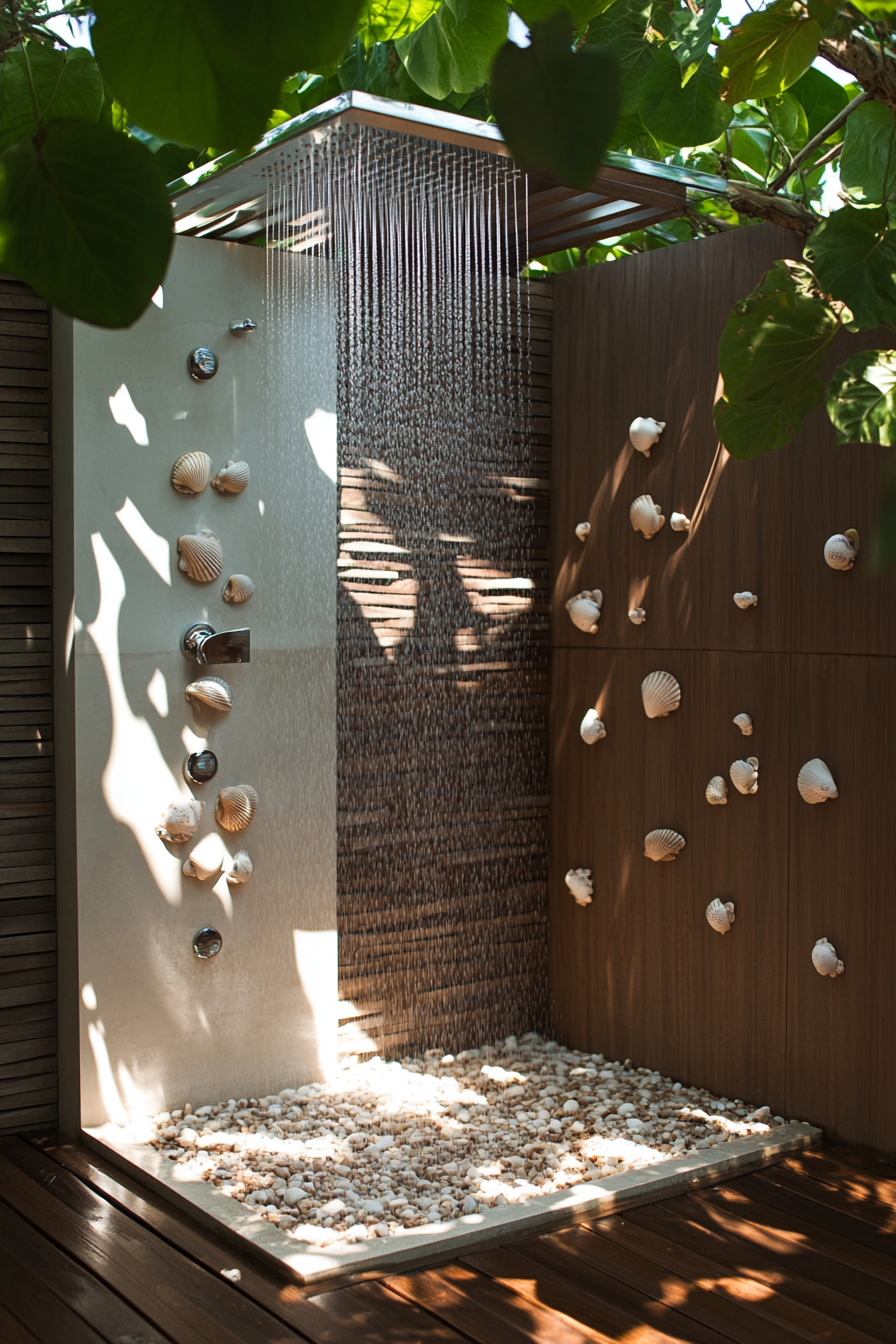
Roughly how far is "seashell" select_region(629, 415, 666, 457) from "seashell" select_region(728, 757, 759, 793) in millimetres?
958

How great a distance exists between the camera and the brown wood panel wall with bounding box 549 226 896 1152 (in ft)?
10.7

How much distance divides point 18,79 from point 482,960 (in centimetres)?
386

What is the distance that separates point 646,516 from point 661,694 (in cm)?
52

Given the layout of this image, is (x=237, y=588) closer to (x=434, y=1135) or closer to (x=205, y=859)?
(x=205, y=859)

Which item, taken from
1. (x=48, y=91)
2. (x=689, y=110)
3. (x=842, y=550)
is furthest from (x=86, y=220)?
(x=842, y=550)

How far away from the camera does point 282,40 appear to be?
9.3 inches

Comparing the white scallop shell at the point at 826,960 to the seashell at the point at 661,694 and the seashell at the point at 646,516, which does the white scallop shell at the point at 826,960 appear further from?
the seashell at the point at 646,516

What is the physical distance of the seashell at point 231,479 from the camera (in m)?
3.49

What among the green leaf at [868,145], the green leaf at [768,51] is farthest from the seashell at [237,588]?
the green leaf at [768,51]

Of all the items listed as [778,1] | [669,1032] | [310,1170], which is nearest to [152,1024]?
[310,1170]

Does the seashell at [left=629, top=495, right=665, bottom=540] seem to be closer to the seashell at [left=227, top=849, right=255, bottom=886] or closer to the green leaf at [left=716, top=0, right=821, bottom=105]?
the seashell at [left=227, top=849, right=255, bottom=886]

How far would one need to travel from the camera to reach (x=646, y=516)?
378 centimetres

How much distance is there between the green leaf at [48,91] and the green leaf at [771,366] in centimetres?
142

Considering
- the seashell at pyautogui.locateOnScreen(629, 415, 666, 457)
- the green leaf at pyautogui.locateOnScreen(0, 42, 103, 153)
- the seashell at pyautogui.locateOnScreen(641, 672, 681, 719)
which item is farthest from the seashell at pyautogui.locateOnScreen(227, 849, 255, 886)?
the green leaf at pyautogui.locateOnScreen(0, 42, 103, 153)
